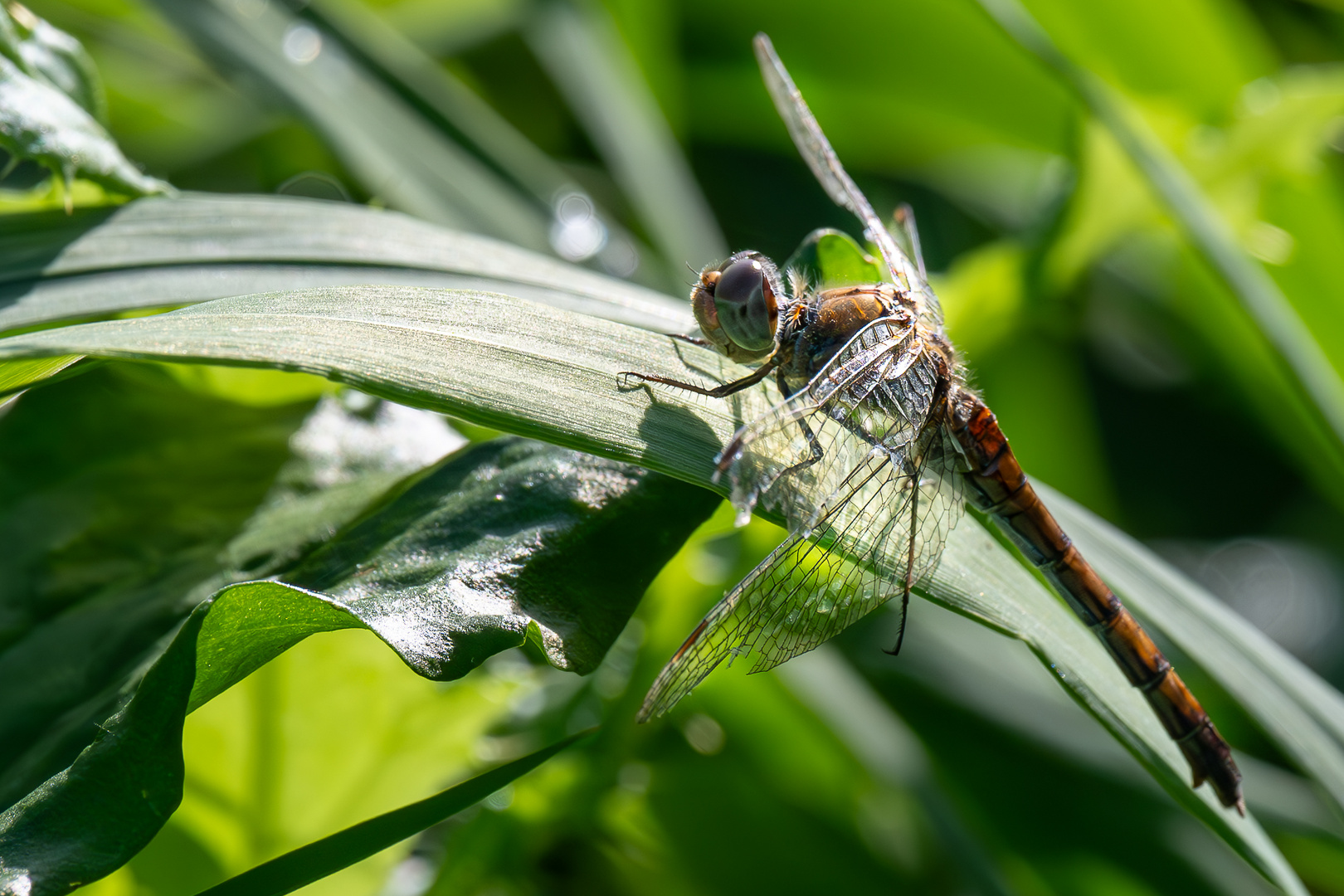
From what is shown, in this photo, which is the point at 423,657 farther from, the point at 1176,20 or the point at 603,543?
the point at 1176,20

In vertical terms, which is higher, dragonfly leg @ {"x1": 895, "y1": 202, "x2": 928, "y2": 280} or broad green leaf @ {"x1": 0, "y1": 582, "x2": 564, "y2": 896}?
dragonfly leg @ {"x1": 895, "y1": 202, "x2": 928, "y2": 280}

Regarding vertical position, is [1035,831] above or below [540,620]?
below

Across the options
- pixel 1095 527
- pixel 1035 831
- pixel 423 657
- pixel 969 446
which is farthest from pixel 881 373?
pixel 1035 831

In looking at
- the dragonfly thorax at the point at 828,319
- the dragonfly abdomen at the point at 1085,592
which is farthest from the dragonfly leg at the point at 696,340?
the dragonfly abdomen at the point at 1085,592

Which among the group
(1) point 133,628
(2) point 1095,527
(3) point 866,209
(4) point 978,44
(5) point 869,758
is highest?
(4) point 978,44

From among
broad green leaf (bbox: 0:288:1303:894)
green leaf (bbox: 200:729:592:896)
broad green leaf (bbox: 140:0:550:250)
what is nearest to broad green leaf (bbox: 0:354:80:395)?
broad green leaf (bbox: 0:288:1303:894)

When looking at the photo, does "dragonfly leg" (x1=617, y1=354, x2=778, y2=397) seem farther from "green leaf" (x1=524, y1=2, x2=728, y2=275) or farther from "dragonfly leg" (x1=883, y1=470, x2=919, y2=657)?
Answer: "green leaf" (x1=524, y1=2, x2=728, y2=275)

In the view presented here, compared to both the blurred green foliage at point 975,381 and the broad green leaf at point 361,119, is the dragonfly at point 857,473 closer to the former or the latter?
the blurred green foliage at point 975,381
